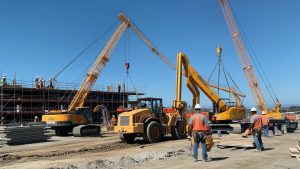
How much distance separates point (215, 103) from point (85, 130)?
10155mm

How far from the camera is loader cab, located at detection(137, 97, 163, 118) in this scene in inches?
859

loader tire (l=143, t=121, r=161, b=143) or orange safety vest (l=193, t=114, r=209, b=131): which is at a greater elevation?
orange safety vest (l=193, t=114, r=209, b=131)

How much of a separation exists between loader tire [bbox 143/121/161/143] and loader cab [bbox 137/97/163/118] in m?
0.89

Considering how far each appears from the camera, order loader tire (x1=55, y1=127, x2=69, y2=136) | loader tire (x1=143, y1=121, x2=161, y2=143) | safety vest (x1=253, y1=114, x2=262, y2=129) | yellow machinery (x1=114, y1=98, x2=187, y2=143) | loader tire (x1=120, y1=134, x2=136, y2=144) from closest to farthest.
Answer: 1. safety vest (x1=253, y1=114, x2=262, y2=129)
2. yellow machinery (x1=114, y1=98, x2=187, y2=143)
3. loader tire (x1=143, y1=121, x2=161, y2=143)
4. loader tire (x1=120, y1=134, x2=136, y2=144)
5. loader tire (x1=55, y1=127, x2=69, y2=136)

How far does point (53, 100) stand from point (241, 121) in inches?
1367

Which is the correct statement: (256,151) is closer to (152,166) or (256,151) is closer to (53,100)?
(152,166)

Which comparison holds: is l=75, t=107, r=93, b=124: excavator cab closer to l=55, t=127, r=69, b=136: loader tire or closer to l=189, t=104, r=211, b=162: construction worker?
l=55, t=127, r=69, b=136: loader tire

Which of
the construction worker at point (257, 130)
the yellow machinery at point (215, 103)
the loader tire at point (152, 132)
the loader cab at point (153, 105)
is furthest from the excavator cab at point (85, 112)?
the construction worker at point (257, 130)

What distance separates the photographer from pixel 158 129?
69.7 ft

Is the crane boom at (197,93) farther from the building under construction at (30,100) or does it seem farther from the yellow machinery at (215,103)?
the building under construction at (30,100)

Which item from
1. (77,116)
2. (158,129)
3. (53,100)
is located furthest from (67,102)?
(158,129)

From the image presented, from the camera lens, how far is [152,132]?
20844 millimetres

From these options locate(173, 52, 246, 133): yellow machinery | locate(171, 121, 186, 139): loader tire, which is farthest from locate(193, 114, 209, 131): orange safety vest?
locate(173, 52, 246, 133): yellow machinery

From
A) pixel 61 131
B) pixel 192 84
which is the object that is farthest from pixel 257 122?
pixel 61 131
